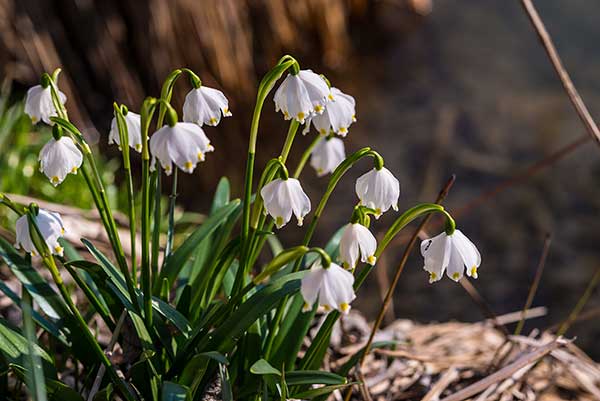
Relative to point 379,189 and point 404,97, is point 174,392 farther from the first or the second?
point 404,97

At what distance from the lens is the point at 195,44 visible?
336cm

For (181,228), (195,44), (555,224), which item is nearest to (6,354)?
(181,228)

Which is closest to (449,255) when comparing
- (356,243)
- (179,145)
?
(356,243)

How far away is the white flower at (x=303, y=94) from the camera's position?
1.06 m

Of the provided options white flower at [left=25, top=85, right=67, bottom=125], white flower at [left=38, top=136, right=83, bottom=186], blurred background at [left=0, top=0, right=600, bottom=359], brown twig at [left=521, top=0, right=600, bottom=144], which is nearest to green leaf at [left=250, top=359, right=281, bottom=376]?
white flower at [left=38, top=136, right=83, bottom=186]

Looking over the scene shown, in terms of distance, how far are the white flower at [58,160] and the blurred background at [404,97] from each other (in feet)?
5.18

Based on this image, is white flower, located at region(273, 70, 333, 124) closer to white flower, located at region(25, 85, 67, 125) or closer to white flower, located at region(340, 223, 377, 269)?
white flower, located at region(340, 223, 377, 269)

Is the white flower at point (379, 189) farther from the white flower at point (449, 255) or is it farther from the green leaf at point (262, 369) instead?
the green leaf at point (262, 369)

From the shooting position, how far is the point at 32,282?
4.47 ft

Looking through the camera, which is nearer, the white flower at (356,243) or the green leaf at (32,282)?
the white flower at (356,243)

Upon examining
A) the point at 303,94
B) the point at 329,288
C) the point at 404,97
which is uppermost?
the point at 303,94

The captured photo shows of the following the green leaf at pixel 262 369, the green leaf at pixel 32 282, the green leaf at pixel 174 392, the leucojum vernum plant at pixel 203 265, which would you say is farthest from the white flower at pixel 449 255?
the green leaf at pixel 32 282

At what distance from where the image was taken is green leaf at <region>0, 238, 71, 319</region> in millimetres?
1354

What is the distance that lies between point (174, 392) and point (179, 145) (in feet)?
1.21
